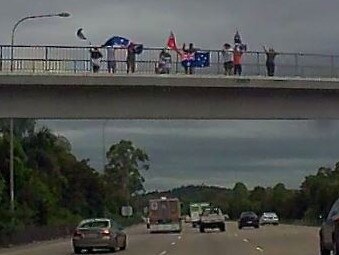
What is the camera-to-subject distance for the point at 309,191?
120 meters

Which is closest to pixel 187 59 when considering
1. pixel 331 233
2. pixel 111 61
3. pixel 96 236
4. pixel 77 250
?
pixel 111 61

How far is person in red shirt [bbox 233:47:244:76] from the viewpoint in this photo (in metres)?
38.2

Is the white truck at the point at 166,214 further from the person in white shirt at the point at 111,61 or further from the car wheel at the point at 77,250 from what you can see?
the person in white shirt at the point at 111,61

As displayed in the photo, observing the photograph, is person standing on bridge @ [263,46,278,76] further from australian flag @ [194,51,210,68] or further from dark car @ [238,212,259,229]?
dark car @ [238,212,259,229]

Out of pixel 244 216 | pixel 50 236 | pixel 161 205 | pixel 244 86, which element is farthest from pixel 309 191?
pixel 244 86

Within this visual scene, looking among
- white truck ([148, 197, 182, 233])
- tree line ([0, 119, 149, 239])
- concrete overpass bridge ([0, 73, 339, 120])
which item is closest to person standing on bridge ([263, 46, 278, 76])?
concrete overpass bridge ([0, 73, 339, 120])

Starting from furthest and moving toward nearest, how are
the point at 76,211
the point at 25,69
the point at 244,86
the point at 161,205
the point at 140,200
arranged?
the point at 140,200, the point at 76,211, the point at 161,205, the point at 244,86, the point at 25,69

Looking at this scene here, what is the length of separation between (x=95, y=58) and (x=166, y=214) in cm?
3867

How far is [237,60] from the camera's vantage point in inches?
1506

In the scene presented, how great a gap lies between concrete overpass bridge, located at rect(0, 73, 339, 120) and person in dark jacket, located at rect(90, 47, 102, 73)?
31cm

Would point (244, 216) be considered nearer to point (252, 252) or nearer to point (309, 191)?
point (309, 191)

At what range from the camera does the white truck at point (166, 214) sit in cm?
7412

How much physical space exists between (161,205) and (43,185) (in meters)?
9.50

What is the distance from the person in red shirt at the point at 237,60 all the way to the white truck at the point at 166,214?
119 feet
